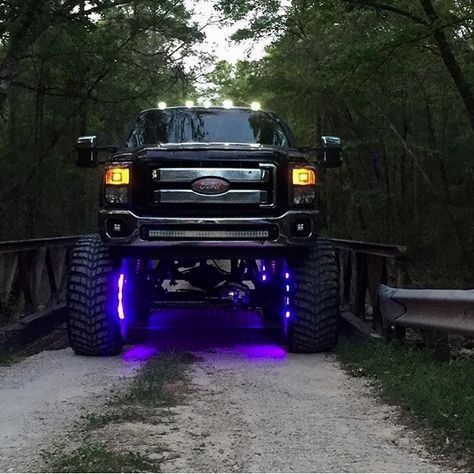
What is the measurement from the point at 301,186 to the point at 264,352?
70.4 inches

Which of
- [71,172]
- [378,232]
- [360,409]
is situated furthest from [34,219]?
[360,409]

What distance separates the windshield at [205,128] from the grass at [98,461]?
14.4 ft

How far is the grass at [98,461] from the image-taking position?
3.48 metres

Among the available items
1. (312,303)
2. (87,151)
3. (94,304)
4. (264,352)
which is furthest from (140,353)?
(87,151)

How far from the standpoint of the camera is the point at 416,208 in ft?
73.3

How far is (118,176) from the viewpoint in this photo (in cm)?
673

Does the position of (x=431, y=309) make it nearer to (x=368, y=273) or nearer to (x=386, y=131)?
(x=368, y=273)

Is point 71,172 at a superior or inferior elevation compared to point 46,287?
superior

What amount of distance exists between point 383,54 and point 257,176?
21.0ft

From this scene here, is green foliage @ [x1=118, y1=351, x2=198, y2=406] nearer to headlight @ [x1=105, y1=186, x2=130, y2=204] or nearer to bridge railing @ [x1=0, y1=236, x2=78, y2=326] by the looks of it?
headlight @ [x1=105, y1=186, x2=130, y2=204]

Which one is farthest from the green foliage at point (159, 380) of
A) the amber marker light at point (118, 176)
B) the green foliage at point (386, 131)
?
the green foliage at point (386, 131)

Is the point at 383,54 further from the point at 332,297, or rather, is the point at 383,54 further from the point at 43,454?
the point at 43,454

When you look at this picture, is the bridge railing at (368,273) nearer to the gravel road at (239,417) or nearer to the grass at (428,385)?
the grass at (428,385)

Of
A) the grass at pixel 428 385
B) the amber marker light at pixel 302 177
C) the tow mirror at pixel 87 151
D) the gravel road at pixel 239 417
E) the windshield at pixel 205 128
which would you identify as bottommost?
the gravel road at pixel 239 417
